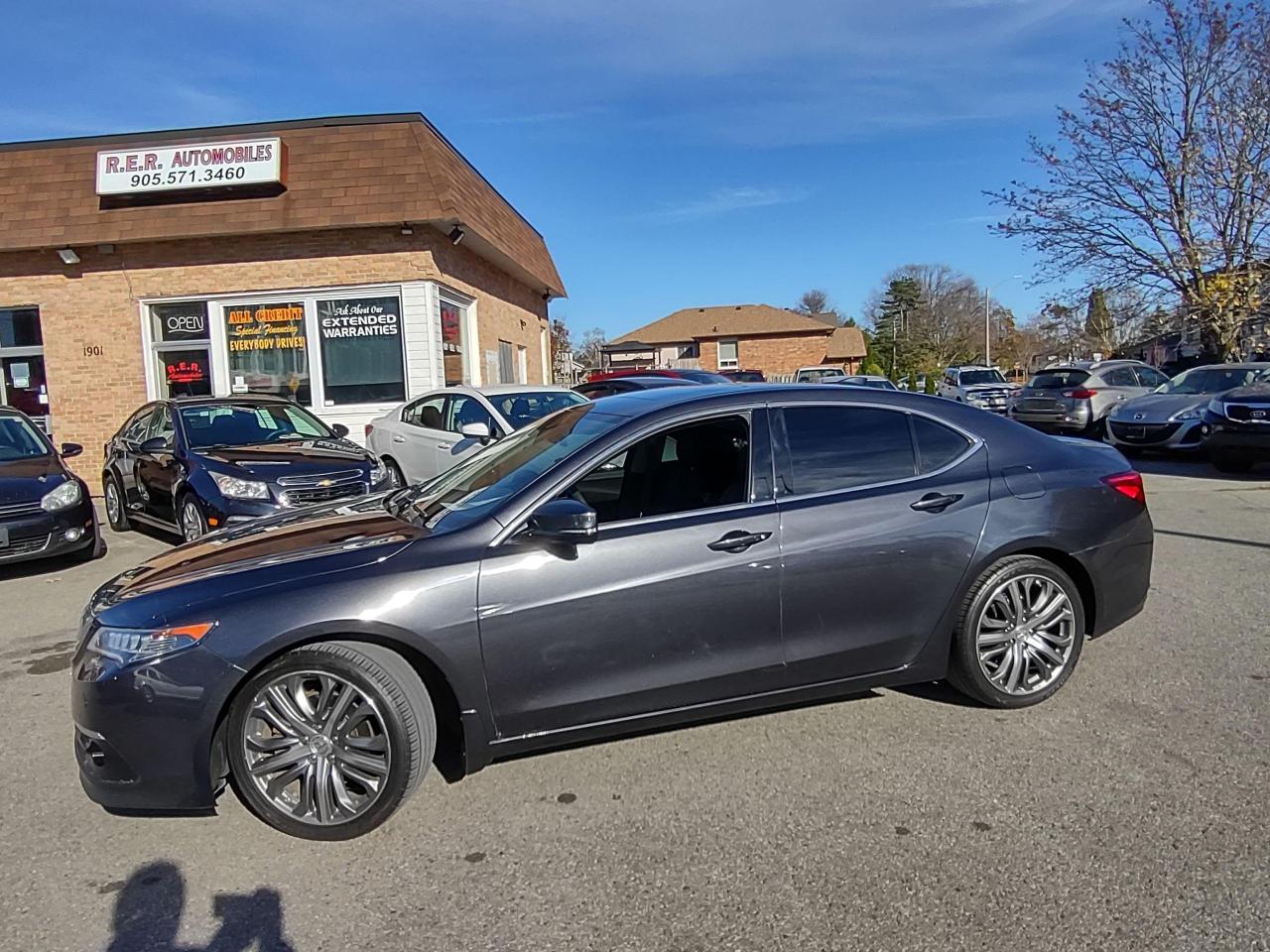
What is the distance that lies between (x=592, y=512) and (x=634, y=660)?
62 centimetres

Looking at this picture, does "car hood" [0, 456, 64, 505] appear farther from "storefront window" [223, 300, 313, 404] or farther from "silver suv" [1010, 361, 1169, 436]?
"silver suv" [1010, 361, 1169, 436]

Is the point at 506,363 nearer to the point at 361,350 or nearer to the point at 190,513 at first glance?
the point at 361,350

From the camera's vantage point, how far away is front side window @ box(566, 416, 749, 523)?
3504 mm

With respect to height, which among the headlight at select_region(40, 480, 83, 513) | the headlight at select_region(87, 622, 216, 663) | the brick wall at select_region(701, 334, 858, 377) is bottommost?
the headlight at select_region(87, 622, 216, 663)

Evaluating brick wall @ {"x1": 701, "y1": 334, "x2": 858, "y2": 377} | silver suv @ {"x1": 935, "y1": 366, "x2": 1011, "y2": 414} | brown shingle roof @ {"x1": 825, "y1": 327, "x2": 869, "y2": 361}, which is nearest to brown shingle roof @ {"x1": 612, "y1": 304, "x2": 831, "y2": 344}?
brick wall @ {"x1": 701, "y1": 334, "x2": 858, "y2": 377}

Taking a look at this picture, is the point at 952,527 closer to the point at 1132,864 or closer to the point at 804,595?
the point at 804,595

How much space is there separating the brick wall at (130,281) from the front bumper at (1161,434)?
11214 millimetres

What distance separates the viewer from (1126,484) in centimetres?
411

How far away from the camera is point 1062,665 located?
3914 mm

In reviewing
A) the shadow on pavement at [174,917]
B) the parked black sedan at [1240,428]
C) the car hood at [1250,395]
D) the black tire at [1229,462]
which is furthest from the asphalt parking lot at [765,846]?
the black tire at [1229,462]

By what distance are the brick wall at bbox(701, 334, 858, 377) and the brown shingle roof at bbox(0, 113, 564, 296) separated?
144ft

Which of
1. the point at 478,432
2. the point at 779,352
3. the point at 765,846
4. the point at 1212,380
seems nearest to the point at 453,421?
the point at 478,432

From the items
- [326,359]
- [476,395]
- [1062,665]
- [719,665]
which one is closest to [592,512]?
[719,665]

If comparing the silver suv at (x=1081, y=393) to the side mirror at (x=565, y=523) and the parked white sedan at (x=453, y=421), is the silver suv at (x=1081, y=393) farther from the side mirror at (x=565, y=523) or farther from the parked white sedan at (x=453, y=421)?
the side mirror at (x=565, y=523)
